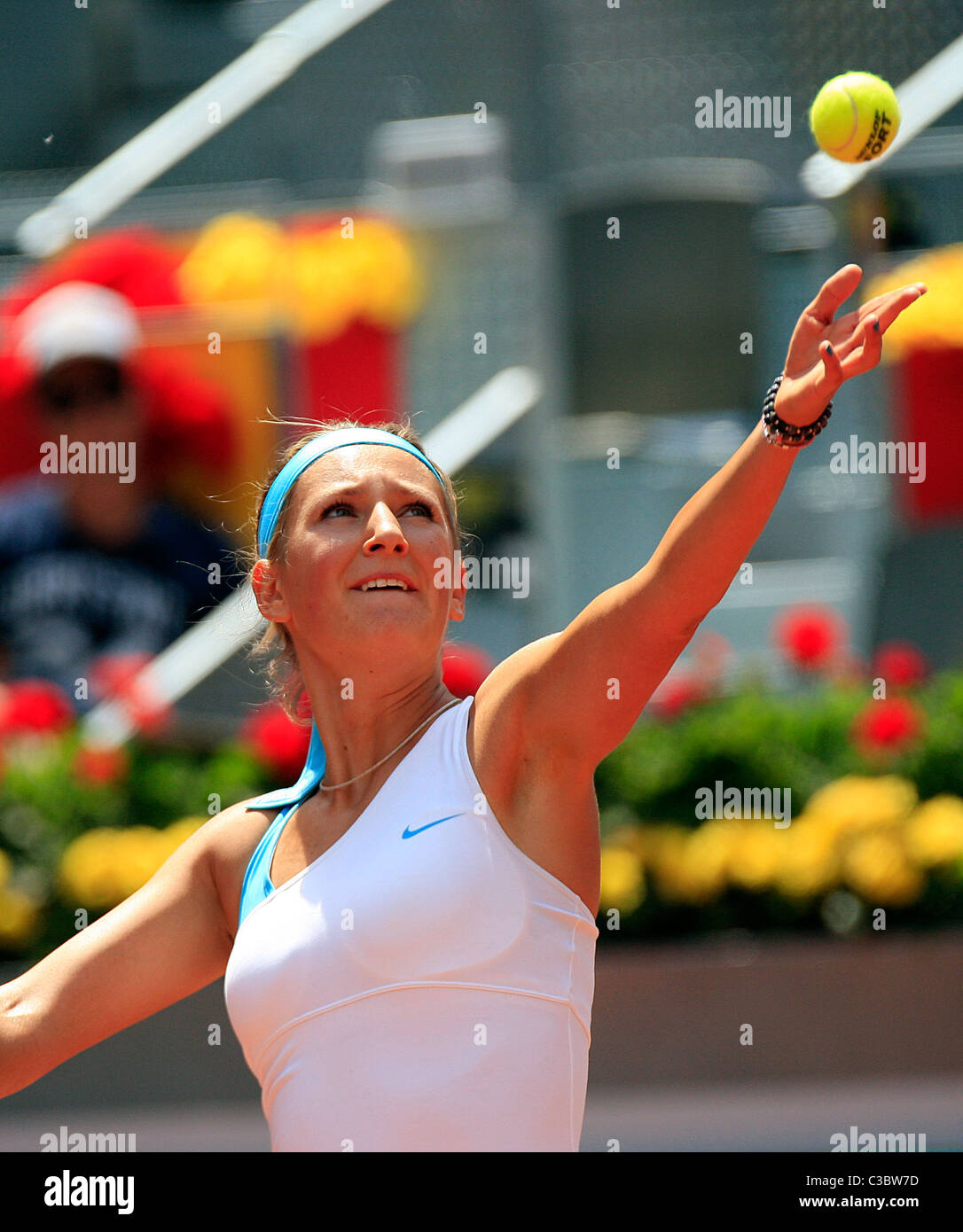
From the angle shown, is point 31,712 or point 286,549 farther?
point 31,712

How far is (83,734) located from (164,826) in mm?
422

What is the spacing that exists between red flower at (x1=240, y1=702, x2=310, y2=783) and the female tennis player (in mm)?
2757

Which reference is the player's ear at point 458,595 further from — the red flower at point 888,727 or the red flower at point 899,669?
the red flower at point 899,669

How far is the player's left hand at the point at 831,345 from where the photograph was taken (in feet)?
6.02

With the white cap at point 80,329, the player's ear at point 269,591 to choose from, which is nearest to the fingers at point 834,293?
the player's ear at point 269,591

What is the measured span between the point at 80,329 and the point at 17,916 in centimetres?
Result: 207

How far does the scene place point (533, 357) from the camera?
6.12 meters

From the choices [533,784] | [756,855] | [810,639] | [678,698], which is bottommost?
[756,855]

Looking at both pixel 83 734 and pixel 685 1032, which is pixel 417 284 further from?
pixel 685 1032

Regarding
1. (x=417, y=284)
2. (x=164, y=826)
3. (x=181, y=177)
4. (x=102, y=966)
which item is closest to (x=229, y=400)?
(x=417, y=284)

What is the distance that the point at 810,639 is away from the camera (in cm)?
525
